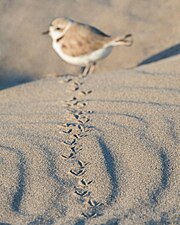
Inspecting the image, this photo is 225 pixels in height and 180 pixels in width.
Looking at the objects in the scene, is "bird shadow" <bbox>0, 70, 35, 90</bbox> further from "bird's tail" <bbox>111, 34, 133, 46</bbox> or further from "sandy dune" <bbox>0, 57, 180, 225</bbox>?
"sandy dune" <bbox>0, 57, 180, 225</bbox>

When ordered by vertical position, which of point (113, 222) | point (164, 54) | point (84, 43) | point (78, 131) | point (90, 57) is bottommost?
point (113, 222)

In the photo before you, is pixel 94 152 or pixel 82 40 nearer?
pixel 94 152

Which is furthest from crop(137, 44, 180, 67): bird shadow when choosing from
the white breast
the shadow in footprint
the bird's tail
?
the shadow in footprint

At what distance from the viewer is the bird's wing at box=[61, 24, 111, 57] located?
26.0 ft

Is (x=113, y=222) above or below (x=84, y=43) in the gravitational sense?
below

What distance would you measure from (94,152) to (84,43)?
10.1 ft

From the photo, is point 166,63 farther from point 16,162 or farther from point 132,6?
point 132,6

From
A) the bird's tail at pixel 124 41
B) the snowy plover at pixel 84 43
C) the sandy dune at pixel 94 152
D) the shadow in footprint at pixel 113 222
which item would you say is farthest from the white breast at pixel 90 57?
the shadow in footprint at pixel 113 222

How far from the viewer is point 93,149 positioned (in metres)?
5.22

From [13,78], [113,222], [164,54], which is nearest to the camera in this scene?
[113,222]

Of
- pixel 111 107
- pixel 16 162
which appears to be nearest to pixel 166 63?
pixel 111 107

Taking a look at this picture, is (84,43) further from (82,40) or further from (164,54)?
(164,54)

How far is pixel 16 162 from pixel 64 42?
3.44 m

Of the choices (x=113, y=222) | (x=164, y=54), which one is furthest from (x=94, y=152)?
(x=164, y=54)
